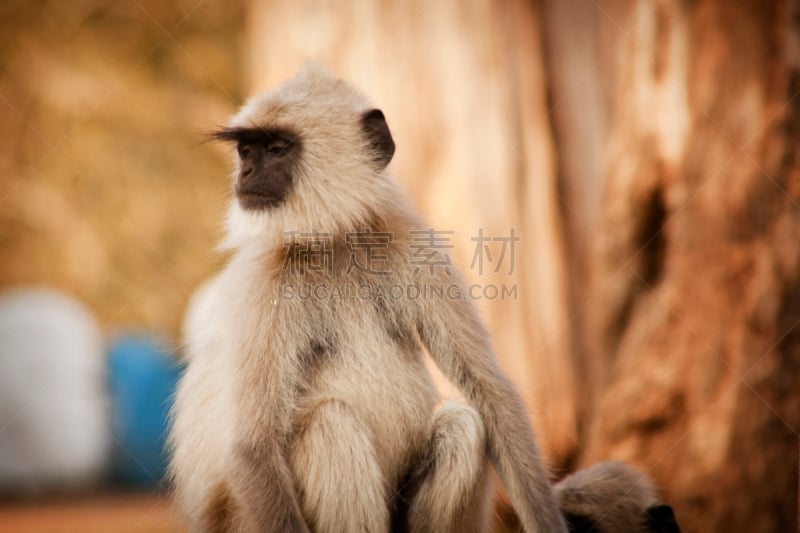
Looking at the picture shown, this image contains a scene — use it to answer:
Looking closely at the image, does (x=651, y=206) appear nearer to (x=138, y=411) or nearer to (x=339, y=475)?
(x=339, y=475)

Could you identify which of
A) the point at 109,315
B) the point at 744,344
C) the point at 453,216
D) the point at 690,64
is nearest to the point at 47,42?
the point at 109,315

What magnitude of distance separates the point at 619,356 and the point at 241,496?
9.17 feet

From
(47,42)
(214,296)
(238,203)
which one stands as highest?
(47,42)

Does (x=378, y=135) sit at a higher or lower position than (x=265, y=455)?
higher

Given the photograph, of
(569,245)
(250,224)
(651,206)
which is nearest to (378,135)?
(250,224)

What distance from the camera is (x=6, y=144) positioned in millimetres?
9758

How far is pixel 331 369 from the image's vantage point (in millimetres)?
3164

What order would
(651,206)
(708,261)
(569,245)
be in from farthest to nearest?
1. (569,245)
2. (651,206)
3. (708,261)

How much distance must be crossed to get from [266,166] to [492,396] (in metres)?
1.06

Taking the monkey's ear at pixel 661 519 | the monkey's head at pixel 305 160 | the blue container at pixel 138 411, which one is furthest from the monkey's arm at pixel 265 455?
the blue container at pixel 138 411

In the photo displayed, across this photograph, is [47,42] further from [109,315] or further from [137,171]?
[109,315]

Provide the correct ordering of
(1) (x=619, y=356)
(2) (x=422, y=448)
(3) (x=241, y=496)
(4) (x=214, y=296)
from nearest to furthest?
(3) (x=241, y=496) → (2) (x=422, y=448) → (4) (x=214, y=296) → (1) (x=619, y=356)

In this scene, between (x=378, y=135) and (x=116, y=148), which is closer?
(x=378, y=135)

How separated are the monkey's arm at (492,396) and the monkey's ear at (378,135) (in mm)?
457
